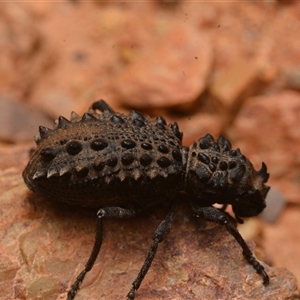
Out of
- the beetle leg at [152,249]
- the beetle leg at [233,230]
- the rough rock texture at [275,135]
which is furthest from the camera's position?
the rough rock texture at [275,135]

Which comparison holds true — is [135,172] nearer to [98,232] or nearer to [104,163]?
[104,163]

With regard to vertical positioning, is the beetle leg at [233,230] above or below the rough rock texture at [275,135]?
below

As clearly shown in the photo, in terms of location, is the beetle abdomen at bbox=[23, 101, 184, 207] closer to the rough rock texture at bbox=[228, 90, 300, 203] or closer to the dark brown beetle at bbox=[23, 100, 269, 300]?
the dark brown beetle at bbox=[23, 100, 269, 300]

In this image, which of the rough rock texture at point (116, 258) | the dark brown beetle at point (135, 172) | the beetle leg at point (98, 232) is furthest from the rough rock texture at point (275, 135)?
the beetle leg at point (98, 232)

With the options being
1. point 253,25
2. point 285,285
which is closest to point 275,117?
point 253,25

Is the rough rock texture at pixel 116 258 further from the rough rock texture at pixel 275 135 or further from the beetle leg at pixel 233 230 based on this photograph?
the rough rock texture at pixel 275 135
